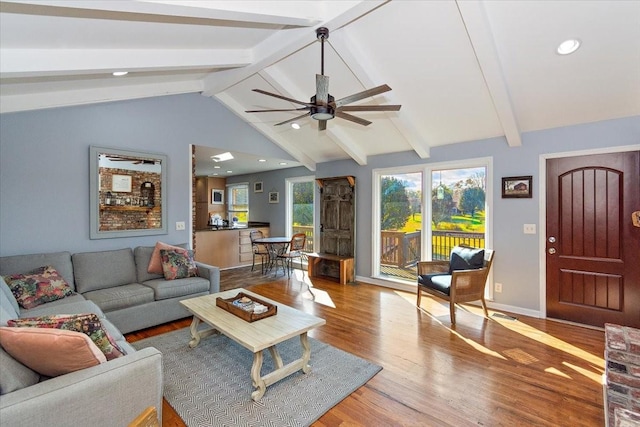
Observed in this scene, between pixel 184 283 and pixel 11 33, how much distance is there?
262 centimetres

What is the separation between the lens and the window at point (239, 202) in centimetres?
835

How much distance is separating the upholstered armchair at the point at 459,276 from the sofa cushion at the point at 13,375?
3.54m

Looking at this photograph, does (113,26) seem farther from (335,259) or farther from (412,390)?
(335,259)

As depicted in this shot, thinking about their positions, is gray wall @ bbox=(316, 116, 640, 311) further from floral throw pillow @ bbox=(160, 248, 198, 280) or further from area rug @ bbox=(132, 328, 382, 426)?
floral throw pillow @ bbox=(160, 248, 198, 280)

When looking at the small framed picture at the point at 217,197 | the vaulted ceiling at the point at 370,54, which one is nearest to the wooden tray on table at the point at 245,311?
the vaulted ceiling at the point at 370,54

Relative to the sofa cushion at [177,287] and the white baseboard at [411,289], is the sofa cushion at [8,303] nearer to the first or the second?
the sofa cushion at [177,287]

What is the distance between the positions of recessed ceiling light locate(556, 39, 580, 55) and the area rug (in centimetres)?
322

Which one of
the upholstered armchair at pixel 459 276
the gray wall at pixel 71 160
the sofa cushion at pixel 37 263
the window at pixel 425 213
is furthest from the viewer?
the window at pixel 425 213

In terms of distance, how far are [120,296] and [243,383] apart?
1.74 metres

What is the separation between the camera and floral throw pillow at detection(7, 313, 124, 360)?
4.99ft

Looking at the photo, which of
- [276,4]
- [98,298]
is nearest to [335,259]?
[98,298]

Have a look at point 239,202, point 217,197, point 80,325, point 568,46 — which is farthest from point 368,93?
point 217,197

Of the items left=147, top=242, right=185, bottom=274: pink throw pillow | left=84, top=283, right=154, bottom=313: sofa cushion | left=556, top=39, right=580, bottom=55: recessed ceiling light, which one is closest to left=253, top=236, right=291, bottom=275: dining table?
left=147, top=242, right=185, bottom=274: pink throw pillow

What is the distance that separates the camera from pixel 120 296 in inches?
121
